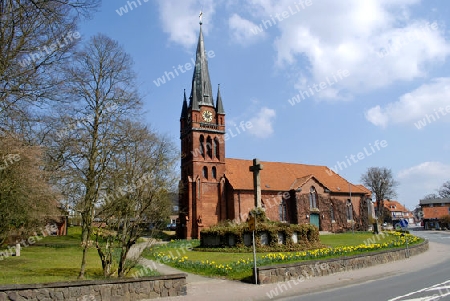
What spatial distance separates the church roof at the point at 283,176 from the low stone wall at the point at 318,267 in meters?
26.4

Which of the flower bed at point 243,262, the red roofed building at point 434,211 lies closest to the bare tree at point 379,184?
the red roofed building at point 434,211

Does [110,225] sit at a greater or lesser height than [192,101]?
lesser

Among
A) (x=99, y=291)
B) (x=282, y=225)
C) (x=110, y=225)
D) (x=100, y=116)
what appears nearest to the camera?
(x=99, y=291)

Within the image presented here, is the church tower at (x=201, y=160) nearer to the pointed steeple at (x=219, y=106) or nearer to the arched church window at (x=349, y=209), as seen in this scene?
the pointed steeple at (x=219, y=106)

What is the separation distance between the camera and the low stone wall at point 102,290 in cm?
948

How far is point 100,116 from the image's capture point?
20953 mm

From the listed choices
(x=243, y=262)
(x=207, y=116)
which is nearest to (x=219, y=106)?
(x=207, y=116)

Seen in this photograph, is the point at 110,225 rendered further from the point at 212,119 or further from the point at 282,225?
the point at 212,119

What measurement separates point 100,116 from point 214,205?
25.8m

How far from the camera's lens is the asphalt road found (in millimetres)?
10709

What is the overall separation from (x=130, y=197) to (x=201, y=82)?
120ft

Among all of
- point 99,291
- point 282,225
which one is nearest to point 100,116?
point 99,291

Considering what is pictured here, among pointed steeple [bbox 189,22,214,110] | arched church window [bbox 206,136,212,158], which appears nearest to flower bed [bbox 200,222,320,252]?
arched church window [bbox 206,136,212,158]

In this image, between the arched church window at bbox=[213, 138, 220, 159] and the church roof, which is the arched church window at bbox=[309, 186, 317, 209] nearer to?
the church roof
